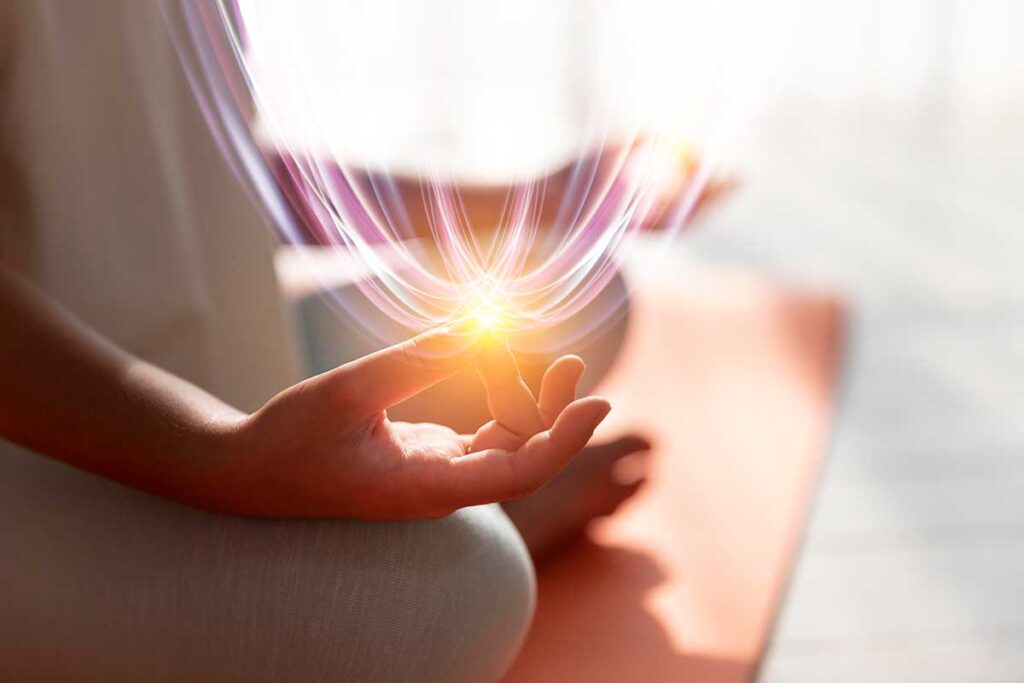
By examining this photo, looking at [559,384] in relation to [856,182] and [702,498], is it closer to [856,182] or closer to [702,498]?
[702,498]

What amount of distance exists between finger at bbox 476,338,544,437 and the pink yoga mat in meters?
0.25

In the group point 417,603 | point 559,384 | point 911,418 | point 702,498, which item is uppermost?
point 559,384

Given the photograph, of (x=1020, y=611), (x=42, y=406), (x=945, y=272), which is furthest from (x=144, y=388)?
(x=945, y=272)

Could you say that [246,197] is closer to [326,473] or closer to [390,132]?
[326,473]

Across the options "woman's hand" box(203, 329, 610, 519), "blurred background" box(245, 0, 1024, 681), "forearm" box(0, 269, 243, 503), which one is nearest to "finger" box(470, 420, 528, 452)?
"woman's hand" box(203, 329, 610, 519)

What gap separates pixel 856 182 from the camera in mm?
2568

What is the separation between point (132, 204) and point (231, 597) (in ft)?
0.87

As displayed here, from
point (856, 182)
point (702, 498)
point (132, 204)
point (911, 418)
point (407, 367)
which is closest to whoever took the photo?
point (407, 367)

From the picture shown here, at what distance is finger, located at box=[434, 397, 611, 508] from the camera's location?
1.37 ft

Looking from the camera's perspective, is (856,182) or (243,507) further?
(856,182)

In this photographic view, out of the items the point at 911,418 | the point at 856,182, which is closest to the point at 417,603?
the point at 911,418

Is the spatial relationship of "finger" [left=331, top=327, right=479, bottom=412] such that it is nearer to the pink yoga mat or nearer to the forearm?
the forearm

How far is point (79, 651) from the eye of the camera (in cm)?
49

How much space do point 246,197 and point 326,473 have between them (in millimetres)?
305
